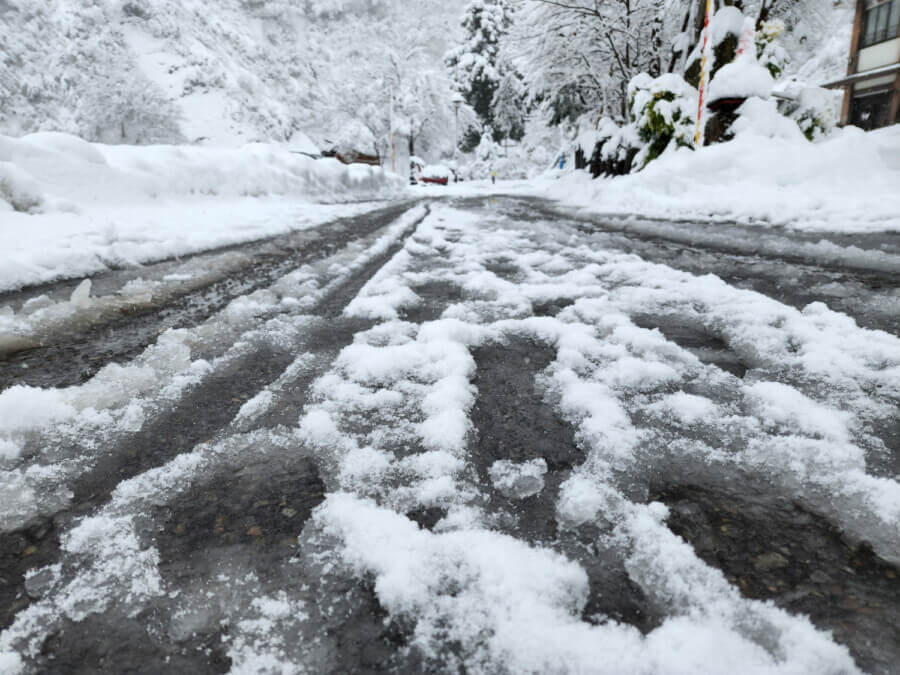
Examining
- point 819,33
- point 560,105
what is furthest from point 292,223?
point 819,33

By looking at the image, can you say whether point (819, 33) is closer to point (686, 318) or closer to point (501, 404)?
point (686, 318)

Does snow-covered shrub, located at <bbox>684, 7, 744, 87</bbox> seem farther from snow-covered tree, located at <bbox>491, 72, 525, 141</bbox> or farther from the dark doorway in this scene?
snow-covered tree, located at <bbox>491, 72, 525, 141</bbox>

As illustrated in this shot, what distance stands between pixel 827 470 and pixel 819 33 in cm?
2097

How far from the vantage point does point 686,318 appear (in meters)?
2.22

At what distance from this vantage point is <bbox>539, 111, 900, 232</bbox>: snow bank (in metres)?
4.63

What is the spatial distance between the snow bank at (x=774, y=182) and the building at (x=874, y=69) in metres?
11.2

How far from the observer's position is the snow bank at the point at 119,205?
10.8ft

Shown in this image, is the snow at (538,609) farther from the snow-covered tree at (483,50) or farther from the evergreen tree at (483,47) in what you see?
the evergreen tree at (483,47)

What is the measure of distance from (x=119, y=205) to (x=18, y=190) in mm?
1209

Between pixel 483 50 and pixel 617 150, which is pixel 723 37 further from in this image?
pixel 483 50

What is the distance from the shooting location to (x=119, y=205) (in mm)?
5219

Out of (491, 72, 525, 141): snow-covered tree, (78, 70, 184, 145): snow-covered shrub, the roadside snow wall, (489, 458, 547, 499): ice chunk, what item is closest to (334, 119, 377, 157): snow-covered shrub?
(491, 72, 525, 141): snow-covered tree

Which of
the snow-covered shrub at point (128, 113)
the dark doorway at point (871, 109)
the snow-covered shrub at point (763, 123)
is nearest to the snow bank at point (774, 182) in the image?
the snow-covered shrub at point (763, 123)

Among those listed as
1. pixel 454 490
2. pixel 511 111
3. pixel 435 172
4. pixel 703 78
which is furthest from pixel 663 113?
pixel 511 111
